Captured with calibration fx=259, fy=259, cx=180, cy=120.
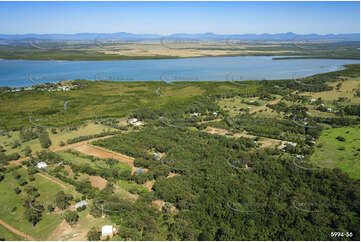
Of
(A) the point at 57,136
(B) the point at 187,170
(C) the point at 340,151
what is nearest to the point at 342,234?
(B) the point at 187,170

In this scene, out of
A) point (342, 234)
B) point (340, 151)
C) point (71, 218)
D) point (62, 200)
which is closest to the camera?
point (342, 234)

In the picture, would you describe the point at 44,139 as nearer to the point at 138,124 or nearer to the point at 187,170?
the point at 138,124

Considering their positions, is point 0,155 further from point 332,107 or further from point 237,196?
point 332,107

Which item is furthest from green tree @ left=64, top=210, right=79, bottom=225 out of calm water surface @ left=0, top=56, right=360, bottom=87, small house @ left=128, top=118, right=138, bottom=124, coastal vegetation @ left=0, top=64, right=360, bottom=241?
calm water surface @ left=0, top=56, right=360, bottom=87

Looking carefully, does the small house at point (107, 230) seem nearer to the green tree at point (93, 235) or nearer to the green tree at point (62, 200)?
the green tree at point (93, 235)

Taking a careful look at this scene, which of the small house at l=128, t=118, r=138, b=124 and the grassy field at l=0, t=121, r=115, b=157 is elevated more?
the small house at l=128, t=118, r=138, b=124

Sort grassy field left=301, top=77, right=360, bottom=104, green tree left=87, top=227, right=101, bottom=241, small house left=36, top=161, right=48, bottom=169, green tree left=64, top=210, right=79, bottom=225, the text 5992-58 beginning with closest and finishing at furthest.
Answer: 1. the text 5992-58
2. green tree left=87, top=227, right=101, bottom=241
3. green tree left=64, top=210, right=79, bottom=225
4. small house left=36, top=161, right=48, bottom=169
5. grassy field left=301, top=77, right=360, bottom=104

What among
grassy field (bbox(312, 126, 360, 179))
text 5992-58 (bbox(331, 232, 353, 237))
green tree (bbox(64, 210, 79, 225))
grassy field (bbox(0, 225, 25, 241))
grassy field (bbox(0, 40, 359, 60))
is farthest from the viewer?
grassy field (bbox(0, 40, 359, 60))

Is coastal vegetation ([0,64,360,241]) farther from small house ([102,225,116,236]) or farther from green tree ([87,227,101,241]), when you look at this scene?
small house ([102,225,116,236])
